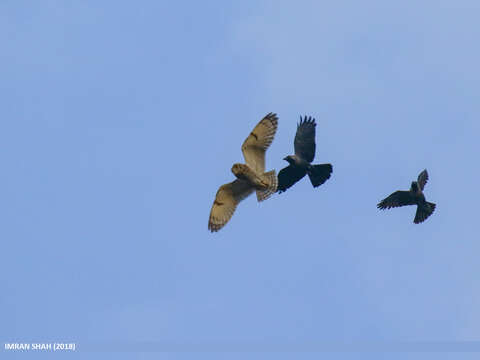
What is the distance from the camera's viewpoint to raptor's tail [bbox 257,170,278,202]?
2761cm

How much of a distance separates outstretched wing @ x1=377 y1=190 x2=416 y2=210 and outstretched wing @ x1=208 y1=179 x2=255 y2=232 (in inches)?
254

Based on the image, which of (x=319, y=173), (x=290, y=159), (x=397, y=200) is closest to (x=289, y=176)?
(x=290, y=159)

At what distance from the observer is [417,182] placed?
32.5 m

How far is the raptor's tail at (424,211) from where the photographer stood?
32.9 m

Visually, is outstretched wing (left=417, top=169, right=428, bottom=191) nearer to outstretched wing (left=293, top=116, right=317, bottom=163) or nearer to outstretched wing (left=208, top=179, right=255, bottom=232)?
outstretched wing (left=293, top=116, right=317, bottom=163)

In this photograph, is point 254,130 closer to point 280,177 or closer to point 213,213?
point 213,213

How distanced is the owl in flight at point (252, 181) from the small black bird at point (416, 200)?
6299mm

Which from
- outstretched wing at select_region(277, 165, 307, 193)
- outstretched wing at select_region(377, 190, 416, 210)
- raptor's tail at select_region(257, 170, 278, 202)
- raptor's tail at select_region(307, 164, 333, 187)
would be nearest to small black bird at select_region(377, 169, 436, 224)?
outstretched wing at select_region(377, 190, 416, 210)

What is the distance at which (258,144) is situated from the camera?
27.7 metres

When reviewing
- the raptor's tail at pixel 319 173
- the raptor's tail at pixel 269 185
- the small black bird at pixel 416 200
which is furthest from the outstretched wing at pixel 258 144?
the small black bird at pixel 416 200

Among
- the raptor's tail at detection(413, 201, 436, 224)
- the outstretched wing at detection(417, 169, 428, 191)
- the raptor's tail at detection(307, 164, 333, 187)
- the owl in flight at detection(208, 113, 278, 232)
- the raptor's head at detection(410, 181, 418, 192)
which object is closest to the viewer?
the owl in flight at detection(208, 113, 278, 232)

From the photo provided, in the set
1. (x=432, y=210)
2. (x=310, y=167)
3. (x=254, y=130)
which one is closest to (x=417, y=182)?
(x=432, y=210)

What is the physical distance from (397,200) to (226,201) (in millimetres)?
7188

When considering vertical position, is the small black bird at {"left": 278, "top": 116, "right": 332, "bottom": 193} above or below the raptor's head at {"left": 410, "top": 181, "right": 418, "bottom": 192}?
above
